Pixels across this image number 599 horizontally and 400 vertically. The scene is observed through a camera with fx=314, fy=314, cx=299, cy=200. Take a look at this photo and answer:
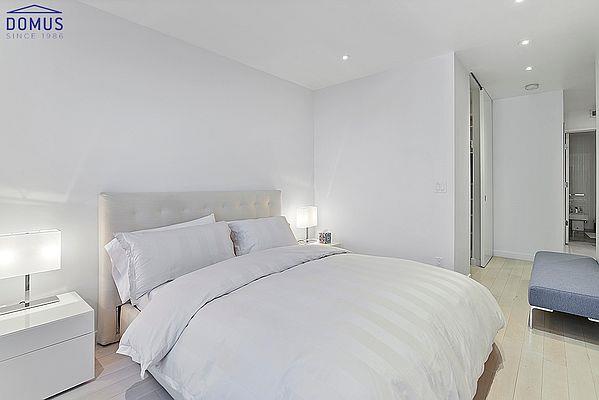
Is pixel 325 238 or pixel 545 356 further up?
pixel 325 238

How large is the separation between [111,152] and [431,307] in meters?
2.54

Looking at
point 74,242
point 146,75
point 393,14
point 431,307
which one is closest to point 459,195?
point 393,14

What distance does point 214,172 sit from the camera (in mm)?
3271

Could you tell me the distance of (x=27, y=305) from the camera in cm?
199

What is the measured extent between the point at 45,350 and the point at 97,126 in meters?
1.57

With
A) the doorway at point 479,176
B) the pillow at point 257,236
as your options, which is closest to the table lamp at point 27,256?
the pillow at point 257,236

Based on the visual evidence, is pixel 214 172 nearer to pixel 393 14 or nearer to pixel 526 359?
pixel 393 14

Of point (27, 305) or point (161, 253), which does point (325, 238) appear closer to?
point (161, 253)

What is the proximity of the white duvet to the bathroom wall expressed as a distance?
278 inches

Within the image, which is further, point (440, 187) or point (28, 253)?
point (440, 187)

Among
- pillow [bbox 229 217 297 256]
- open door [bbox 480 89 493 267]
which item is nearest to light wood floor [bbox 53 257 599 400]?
pillow [bbox 229 217 297 256]

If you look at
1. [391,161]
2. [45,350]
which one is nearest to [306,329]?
[45,350]

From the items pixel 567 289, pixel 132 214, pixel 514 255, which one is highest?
pixel 132 214

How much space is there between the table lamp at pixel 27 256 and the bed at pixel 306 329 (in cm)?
Answer: 40
